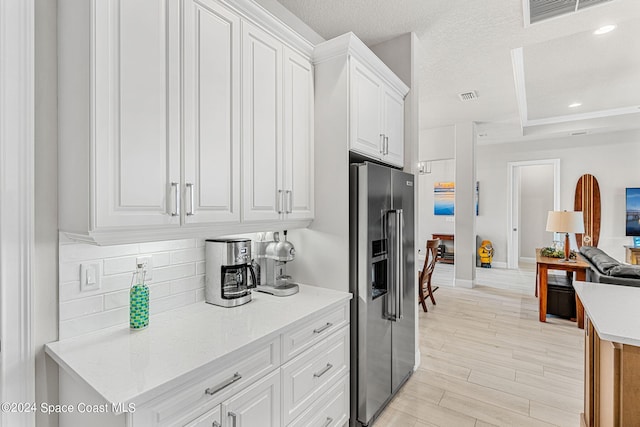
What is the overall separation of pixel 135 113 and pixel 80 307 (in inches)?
34.2

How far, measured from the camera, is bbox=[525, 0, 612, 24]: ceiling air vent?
95.0 inches

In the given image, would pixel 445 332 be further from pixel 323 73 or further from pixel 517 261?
pixel 517 261

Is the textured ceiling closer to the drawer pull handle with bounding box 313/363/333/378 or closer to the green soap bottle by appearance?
the green soap bottle

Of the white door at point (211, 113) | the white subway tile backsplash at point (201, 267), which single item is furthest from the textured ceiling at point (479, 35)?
the white subway tile backsplash at point (201, 267)

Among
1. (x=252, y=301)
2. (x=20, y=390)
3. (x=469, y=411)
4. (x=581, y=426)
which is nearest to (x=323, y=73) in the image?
(x=252, y=301)

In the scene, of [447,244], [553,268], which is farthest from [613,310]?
[447,244]

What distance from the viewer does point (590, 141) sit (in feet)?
21.2

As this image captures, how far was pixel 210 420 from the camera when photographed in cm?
117

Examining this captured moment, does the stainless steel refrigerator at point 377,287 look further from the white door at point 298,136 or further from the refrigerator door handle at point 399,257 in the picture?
the white door at point 298,136

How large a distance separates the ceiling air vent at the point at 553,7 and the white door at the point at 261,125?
211cm

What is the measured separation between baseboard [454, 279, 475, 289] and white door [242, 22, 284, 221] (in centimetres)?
478

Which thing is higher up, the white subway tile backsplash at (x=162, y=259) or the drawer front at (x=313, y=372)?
the white subway tile backsplash at (x=162, y=259)

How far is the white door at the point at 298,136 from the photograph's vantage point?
200cm

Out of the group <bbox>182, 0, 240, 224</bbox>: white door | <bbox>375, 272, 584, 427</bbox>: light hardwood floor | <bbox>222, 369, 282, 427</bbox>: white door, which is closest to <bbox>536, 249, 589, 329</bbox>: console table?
<bbox>375, 272, 584, 427</bbox>: light hardwood floor
